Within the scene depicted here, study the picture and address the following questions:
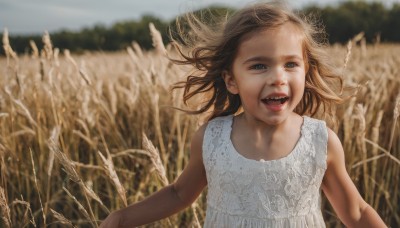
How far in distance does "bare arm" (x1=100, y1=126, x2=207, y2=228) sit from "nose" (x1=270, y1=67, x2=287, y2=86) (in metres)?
0.32

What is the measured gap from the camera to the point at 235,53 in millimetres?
1461

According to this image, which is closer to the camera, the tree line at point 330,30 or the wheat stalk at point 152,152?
the wheat stalk at point 152,152

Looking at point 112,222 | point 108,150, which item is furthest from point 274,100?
point 108,150

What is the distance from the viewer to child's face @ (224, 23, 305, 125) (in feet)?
4.30

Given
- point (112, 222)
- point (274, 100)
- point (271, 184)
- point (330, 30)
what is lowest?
point (112, 222)

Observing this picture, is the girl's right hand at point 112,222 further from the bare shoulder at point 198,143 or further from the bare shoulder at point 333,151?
the bare shoulder at point 333,151

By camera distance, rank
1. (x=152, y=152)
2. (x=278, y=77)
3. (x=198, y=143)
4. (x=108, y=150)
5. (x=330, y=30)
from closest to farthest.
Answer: (x=278, y=77)
(x=152, y=152)
(x=198, y=143)
(x=108, y=150)
(x=330, y=30)

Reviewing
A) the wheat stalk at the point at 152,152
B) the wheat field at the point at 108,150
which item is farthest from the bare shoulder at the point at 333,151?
the wheat field at the point at 108,150

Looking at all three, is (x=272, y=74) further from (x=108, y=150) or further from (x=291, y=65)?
(x=108, y=150)

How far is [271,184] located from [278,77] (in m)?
0.30

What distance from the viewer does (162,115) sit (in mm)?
3074

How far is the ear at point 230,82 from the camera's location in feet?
4.89

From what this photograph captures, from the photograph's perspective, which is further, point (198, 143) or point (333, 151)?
point (198, 143)

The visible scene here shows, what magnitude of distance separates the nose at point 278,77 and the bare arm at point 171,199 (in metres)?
0.32
